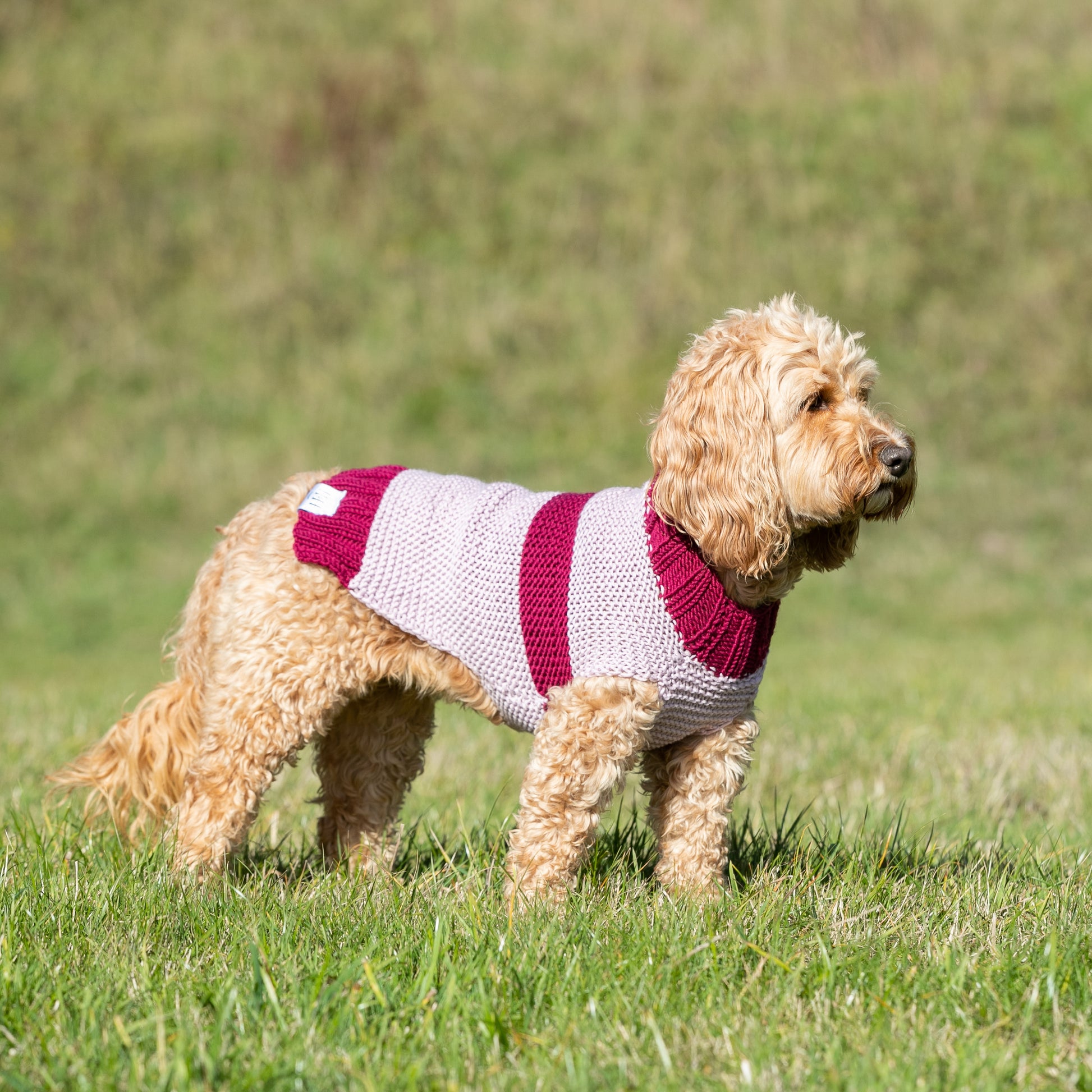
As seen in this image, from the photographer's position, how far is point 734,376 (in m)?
3.71

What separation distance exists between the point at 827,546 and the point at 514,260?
1301 cm

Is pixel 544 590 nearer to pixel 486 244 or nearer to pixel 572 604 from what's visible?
pixel 572 604

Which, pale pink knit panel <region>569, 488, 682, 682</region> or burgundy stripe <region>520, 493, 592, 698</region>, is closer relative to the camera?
pale pink knit panel <region>569, 488, 682, 682</region>

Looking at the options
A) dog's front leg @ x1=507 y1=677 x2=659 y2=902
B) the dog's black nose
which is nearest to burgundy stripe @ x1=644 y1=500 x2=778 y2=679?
dog's front leg @ x1=507 y1=677 x2=659 y2=902

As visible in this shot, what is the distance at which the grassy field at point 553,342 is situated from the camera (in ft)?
14.4

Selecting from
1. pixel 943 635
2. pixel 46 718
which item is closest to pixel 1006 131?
pixel 943 635

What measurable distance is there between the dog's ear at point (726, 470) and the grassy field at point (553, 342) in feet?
3.21

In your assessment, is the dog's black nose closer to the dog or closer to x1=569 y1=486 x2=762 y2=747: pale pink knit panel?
the dog

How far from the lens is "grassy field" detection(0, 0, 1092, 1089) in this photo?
14.4 feet

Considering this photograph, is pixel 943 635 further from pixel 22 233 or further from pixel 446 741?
pixel 22 233

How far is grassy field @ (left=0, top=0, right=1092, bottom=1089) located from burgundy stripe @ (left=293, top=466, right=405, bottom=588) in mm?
936

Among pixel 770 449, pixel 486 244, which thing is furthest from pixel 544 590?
pixel 486 244

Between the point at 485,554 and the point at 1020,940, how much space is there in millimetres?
1796

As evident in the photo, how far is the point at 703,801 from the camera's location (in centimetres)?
395
